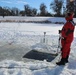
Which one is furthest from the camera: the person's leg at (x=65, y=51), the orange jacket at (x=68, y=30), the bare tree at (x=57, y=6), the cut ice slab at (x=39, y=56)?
the bare tree at (x=57, y=6)

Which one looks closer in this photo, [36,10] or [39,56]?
[39,56]

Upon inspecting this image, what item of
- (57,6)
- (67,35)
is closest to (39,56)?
(67,35)

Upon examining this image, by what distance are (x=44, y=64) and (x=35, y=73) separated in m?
0.64

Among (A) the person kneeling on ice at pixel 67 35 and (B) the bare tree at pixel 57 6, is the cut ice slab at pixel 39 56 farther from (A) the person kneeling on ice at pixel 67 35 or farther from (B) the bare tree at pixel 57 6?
(B) the bare tree at pixel 57 6

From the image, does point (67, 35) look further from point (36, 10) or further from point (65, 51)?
point (36, 10)

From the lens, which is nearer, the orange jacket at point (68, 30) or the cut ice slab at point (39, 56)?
the orange jacket at point (68, 30)

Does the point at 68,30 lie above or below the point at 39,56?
above

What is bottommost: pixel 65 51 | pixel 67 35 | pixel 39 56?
pixel 39 56

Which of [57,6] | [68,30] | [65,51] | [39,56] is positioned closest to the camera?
[68,30]

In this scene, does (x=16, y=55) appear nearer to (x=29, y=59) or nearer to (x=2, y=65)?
(x=29, y=59)

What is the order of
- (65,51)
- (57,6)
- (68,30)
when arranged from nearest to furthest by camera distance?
(68,30) → (65,51) → (57,6)

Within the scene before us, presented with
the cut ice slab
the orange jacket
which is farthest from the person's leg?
the cut ice slab

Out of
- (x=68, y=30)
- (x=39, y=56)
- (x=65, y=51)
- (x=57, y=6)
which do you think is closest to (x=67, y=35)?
(x=68, y=30)

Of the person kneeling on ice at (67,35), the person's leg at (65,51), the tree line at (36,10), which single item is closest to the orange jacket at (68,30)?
the person kneeling on ice at (67,35)
